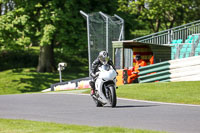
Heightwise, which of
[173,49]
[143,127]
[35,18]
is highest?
[35,18]

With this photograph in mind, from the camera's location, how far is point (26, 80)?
1469 inches

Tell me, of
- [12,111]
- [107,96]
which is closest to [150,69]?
[107,96]

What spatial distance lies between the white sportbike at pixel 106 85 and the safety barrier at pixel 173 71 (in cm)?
867

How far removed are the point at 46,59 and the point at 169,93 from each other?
24.4 metres

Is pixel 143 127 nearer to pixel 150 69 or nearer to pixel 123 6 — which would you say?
pixel 150 69

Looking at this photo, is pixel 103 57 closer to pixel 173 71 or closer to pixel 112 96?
pixel 112 96

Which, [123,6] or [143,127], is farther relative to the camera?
[123,6]

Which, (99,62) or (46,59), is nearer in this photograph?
(99,62)

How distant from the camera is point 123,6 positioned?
47.4 metres

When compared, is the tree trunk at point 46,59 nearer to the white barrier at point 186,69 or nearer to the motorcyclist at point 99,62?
the white barrier at point 186,69

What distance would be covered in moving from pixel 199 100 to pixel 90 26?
400 inches

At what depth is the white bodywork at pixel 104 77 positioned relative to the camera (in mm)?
12555

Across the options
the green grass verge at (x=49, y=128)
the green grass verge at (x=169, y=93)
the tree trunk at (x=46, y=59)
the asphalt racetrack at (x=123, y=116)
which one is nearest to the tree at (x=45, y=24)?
the tree trunk at (x=46, y=59)

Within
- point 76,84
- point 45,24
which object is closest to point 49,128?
point 76,84
